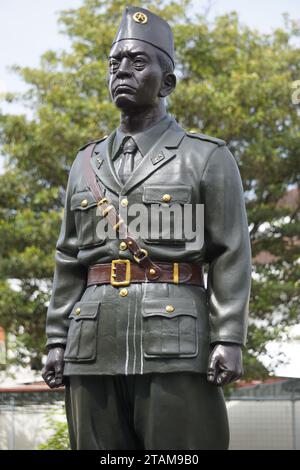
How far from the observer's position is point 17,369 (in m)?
15.7

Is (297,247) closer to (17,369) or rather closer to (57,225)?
(57,225)

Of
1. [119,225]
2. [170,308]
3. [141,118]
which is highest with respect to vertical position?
[141,118]

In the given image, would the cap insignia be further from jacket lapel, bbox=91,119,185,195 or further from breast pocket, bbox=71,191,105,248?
breast pocket, bbox=71,191,105,248

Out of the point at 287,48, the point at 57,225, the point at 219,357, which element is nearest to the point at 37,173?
the point at 57,225

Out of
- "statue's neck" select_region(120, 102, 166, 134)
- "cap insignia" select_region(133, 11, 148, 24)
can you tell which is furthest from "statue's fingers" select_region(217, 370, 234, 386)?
"cap insignia" select_region(133, 11, 148, 24)

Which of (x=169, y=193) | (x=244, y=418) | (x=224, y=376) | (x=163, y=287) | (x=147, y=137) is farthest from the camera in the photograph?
(x=244, y=418)

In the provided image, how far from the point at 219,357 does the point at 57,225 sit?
919cm

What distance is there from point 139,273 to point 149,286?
0.08m

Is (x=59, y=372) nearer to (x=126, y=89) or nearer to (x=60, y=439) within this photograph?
(x=126, y=89)

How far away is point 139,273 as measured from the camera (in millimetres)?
4242

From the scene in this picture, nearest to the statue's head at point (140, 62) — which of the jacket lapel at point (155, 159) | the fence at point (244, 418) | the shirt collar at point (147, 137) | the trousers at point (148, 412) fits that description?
the shirt collar at point (147, 137)

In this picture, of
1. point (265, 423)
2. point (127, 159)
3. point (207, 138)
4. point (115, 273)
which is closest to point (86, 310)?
point (115, 273)
